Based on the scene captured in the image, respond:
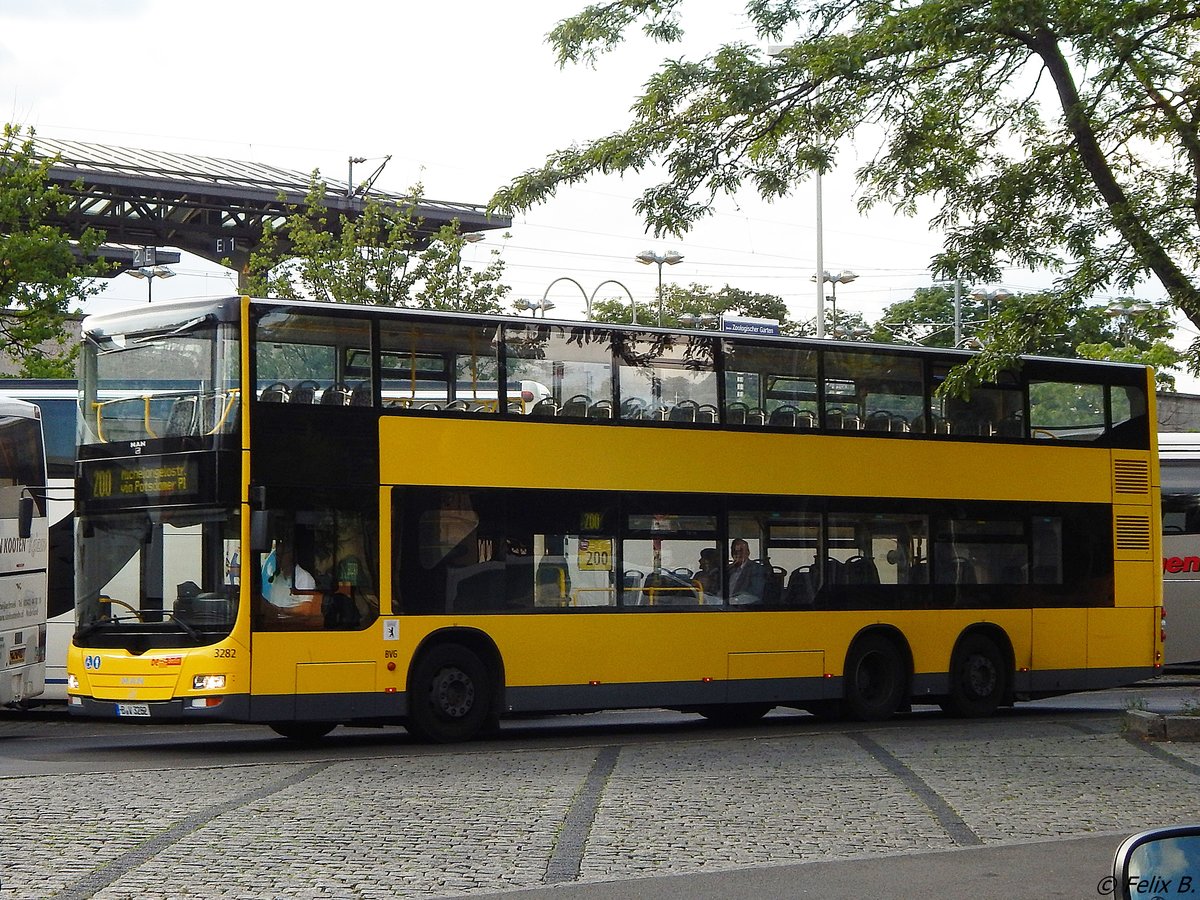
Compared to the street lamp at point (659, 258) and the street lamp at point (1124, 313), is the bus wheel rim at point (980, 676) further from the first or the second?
the street lamp at point (659, 258)

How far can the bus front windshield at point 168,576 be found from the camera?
45.1ft

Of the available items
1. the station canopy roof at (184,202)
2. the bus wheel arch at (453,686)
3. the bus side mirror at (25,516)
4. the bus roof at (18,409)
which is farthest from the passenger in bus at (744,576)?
the station canopy roof at (184,202)

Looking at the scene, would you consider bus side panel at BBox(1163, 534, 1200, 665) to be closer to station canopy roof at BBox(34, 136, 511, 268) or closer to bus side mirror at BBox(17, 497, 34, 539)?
bus side mirror at BBox(17, 497, 34, 539)

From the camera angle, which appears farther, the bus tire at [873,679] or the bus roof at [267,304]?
the bus tire at [873,679]

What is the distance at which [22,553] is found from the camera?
16938 mm

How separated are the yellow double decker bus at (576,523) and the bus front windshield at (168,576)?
0.03m

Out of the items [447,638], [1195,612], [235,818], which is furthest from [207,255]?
[235,818]

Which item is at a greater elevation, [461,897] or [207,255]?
[207,255]

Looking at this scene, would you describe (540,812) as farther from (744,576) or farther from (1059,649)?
(1059,649)

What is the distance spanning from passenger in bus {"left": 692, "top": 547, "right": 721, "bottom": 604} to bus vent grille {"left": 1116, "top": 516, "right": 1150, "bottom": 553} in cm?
597

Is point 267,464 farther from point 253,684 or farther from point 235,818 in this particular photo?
point 235,818

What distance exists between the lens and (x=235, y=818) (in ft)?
32.6

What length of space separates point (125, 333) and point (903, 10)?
7.69 meters

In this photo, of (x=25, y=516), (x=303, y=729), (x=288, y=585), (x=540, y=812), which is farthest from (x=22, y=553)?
Answer: (x=540, y=812)
